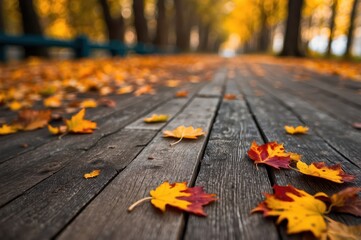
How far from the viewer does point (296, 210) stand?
770 mm

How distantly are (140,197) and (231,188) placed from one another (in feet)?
0.97

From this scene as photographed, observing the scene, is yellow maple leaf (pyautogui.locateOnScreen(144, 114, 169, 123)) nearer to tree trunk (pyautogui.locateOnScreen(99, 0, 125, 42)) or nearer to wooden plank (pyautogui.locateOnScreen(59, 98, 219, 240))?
wooden plank (pyautogui.locateOnScreen(59, 98, 219, 240))

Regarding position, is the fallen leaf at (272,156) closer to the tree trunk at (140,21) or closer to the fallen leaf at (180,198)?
the fallen leaf at (180,198)

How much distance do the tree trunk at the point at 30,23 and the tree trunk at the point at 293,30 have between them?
30.8ft

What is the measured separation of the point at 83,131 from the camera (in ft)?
5.22

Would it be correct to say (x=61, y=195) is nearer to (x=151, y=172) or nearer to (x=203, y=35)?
(x=151, y=172)

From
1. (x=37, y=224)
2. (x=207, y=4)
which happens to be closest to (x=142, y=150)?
(x=37, y=224)

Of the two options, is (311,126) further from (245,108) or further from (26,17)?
(26,17)

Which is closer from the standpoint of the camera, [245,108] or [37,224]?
[37,224]

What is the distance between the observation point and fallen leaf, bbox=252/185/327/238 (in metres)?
0.72

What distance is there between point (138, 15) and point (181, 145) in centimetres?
1328

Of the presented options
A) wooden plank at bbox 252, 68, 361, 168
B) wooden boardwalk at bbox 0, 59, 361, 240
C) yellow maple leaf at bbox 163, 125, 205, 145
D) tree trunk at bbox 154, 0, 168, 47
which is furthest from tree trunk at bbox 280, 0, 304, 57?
yellow maple leaf at bbox 163, 125, 205, 145

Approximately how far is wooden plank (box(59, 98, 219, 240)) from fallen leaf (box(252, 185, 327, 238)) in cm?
25

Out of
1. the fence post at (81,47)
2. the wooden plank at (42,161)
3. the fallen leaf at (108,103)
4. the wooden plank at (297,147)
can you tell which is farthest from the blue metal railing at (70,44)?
the wooden plank at (297,147)
